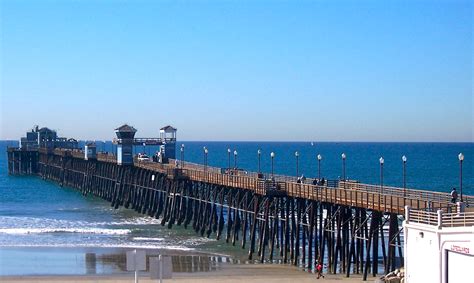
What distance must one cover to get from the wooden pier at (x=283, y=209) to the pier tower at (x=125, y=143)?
30.1 inches

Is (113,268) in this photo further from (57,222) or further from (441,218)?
(57,222)

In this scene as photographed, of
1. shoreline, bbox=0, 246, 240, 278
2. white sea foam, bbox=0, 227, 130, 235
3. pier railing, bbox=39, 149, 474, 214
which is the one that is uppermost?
pier railing, bbox=39, 149, 474, 214

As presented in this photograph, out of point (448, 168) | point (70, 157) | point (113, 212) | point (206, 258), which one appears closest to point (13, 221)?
point (113, 212)

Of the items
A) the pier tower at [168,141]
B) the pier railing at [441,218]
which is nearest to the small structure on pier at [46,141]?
the pier tower at [168,141]

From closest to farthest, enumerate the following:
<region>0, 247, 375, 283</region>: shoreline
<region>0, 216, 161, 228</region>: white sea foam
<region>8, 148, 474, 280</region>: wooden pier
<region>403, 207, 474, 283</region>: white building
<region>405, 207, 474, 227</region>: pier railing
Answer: <region>403, 207, 474, 283</region>: white building, <region>405, 207, 474, 227</region>: pier railing, <region>8, 148, 474, 280</region>: wooden pier, <region>0, 247, 375, 283</region>: shoreline, <region>0, 216, 161, 228</region>: white sea foam

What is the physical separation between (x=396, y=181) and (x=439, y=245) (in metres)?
81.4

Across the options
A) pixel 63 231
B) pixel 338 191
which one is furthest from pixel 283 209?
pixel 63 231

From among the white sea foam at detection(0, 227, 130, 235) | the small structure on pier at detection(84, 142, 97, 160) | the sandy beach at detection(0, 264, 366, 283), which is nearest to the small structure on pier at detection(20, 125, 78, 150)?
the small structure on pier at detection(84, 142, 97, 160)

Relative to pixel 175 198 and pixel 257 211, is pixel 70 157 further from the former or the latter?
pixel 257 211

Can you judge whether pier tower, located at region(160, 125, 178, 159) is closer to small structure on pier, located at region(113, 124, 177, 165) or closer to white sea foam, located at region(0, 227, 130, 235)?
small structure on pier, located at region(113, 124, 177, 165)

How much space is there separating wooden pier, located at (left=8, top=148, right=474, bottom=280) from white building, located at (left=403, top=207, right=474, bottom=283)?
1.72 meters

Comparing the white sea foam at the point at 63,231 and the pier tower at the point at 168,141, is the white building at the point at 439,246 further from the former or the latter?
the pier tower at the point at 168,141

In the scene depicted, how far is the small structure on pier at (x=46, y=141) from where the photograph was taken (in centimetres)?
11675

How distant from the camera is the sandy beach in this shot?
34594 mm
